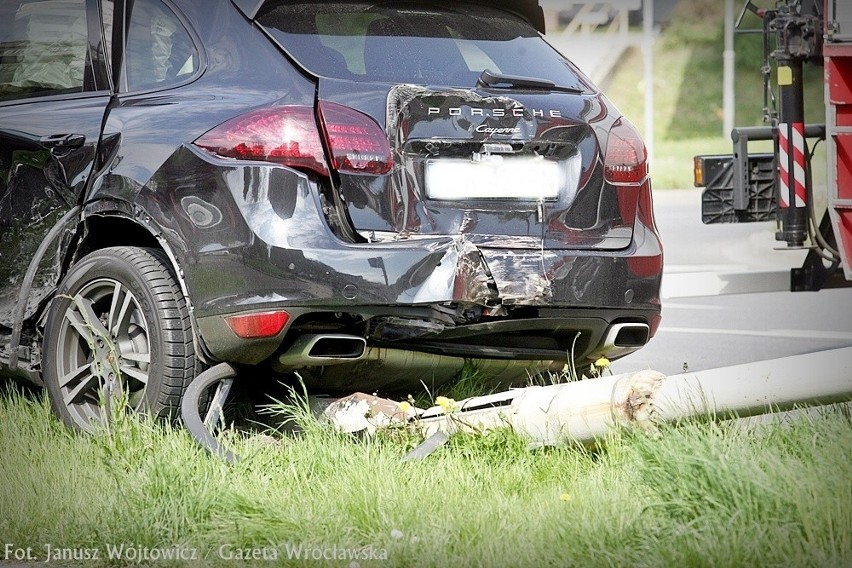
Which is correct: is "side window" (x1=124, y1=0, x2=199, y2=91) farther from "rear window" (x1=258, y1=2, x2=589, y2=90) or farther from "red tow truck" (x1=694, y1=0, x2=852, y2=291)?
"red tow truck" (x1=694, y1=0, x2=852, y2=291)

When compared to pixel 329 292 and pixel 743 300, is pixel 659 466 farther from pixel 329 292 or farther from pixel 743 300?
pixel 743 300

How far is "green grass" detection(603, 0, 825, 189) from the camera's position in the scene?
3372 cm

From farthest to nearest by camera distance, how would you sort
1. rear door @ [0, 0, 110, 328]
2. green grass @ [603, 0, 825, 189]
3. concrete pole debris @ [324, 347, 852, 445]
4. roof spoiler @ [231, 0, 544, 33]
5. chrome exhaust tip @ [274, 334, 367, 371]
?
green grass @ [603, 0, 825, 189] < roof spoiler @ [231, 0, 544, 33] < rear door @ [0, 0, 110, 328] < chrome exhaust tip @ [274, 334, 367, 371] < concrete pole debris @ [324, 347, 852, 445]

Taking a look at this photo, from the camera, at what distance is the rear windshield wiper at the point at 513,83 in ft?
16.0

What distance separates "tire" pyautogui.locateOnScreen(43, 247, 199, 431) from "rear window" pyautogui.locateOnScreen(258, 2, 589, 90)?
93 centimetres

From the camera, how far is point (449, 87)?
478 cm

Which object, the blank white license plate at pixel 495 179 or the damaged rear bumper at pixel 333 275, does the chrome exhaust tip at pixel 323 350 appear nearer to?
the damaged rear bumper at pixel 333 275

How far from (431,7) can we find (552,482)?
6.16 ft

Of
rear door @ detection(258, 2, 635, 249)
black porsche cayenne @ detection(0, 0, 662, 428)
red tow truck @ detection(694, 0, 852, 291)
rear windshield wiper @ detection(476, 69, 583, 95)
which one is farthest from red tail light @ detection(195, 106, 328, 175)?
red tow truck @ detection(694, 0, 852, 291)

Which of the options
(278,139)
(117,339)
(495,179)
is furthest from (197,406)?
(495,179)

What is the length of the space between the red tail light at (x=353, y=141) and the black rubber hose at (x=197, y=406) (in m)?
0.82

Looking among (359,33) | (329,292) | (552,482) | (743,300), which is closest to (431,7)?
(359,33)

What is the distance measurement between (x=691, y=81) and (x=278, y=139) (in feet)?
108

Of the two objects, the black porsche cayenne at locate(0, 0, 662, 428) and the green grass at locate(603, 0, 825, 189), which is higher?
the black porsche cayenne at locate(0, 0, 662, 428)
